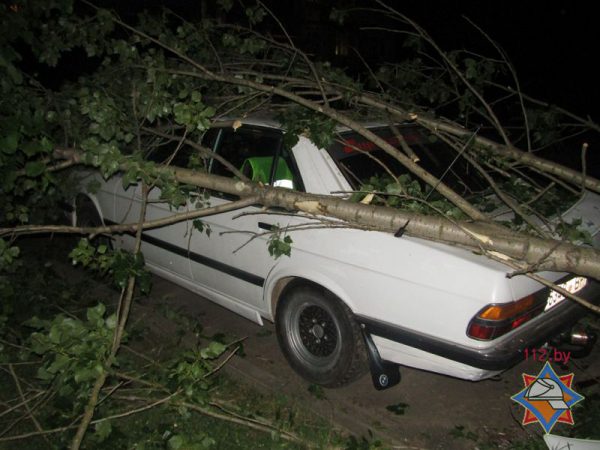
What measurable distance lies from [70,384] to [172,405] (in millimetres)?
→ 517

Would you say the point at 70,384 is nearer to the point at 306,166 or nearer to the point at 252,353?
the point at 252,353

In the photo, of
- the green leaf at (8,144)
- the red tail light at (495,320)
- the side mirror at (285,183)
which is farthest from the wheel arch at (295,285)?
the green leaf at (8,144)

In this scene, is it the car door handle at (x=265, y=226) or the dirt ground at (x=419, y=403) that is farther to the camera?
the car door handle at (x=265, y=226)

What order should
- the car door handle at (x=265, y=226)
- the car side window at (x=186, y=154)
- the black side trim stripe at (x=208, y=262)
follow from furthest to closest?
the black side trim stripe at (x=208, y=262), the car side window at (x=186, y=154), the car door handle at (x=265, y=226)

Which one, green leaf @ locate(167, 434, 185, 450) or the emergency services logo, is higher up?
the emergency services logo

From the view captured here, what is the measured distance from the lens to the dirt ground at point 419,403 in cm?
275

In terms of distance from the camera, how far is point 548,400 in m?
2.61

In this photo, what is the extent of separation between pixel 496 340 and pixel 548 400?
0.59 m

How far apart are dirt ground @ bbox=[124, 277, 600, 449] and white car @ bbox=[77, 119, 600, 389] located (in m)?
0.18

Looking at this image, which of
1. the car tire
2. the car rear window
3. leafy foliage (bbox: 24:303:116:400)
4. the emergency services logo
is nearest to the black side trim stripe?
the car tire

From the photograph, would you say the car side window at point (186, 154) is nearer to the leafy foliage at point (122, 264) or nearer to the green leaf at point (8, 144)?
the leafy foliage at point (122, 264)

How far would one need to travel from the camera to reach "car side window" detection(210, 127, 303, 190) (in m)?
3.13

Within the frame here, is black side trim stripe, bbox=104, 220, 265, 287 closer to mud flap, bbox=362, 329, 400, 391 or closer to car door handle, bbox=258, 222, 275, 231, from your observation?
car door handle, bbox=258, 222, 275, 231

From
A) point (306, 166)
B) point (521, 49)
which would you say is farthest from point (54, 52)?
point (521, 49)
